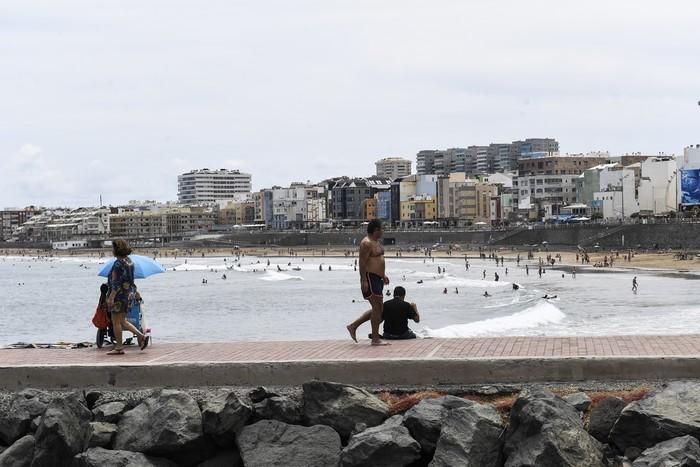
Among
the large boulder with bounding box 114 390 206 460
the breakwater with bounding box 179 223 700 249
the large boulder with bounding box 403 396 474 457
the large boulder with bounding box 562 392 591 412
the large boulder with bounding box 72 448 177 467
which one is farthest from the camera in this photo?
the breakwater with bounding box 179 223 700 249

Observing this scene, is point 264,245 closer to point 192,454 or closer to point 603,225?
point 603,225

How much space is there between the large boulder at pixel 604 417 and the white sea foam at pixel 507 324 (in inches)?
636

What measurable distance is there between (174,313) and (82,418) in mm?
38326

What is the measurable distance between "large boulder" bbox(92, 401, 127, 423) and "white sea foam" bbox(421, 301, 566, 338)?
15712 mm

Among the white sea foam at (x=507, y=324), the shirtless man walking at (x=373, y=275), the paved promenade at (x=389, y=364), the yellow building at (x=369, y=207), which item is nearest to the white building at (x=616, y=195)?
the yellow building at (x=369, y=207)

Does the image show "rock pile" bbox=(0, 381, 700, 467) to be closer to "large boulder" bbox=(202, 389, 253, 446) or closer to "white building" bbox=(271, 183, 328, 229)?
"large boulder" bbox=(202, 389, 253, 446)

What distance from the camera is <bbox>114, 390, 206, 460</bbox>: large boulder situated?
7.09 m

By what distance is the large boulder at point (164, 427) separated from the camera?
709 centimetres

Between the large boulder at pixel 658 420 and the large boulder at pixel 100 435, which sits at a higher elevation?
the large boulder at pixel 658 420

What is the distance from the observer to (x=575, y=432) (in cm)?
620

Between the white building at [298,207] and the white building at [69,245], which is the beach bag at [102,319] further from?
the white building at [69,245]

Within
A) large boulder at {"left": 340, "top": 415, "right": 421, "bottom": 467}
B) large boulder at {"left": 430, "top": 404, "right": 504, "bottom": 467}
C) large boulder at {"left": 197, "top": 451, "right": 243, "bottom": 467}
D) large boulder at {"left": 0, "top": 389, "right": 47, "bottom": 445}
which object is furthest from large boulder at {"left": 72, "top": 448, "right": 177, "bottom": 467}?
large boulder at {"left": 430, "top": 404, "right": 504, "bottom": 467}

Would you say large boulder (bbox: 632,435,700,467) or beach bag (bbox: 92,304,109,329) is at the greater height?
beach bag (bbox: 92,304,109,329)

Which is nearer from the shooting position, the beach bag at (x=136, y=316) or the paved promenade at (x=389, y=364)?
the paved promenade at (x=389, y=364)
